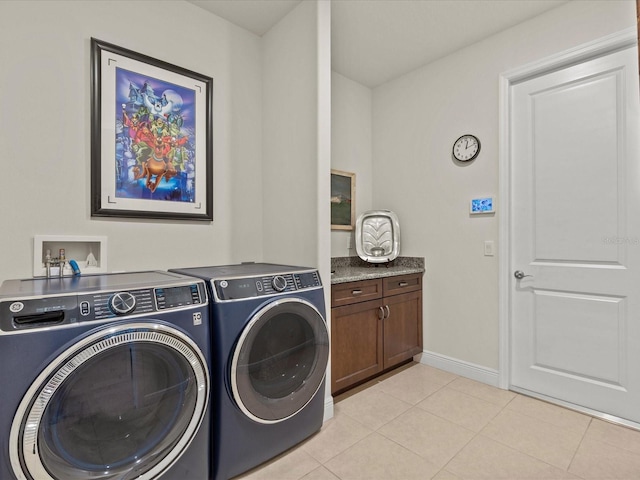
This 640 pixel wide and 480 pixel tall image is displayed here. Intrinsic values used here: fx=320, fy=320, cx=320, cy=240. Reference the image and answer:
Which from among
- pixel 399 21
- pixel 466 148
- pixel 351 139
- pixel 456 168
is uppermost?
pixel 399 21

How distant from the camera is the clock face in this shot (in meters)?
2.60

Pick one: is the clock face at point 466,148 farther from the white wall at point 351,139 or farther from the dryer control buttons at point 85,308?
the dryer control buttons at point 85,308

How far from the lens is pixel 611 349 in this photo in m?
2.03

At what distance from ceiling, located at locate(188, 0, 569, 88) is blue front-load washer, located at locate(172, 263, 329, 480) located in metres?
1.84

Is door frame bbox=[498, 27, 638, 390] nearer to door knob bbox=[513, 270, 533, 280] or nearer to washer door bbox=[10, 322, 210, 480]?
door knob bbox=[513, 270, 533, 280]

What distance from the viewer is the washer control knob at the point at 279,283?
1652 millimetres

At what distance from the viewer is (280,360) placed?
1.66 metres

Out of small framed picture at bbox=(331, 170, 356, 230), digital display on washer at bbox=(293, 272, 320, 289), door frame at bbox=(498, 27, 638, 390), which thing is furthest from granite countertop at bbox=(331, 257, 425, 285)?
digital display on washer at bbox=(293, 272, 320, 289)

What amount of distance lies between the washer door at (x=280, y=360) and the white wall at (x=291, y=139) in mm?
424

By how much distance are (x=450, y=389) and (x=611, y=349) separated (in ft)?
3.44

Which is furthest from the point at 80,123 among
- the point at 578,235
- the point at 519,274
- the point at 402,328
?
the point at 578,235

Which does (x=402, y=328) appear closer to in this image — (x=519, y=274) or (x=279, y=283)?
(x=519, y=274)

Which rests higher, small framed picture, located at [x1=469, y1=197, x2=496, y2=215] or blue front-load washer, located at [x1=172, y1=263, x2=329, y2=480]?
small framed picture, located at [x1=469, y1=197, x2=496, y2=215]

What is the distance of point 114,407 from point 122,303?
14.8 inches
